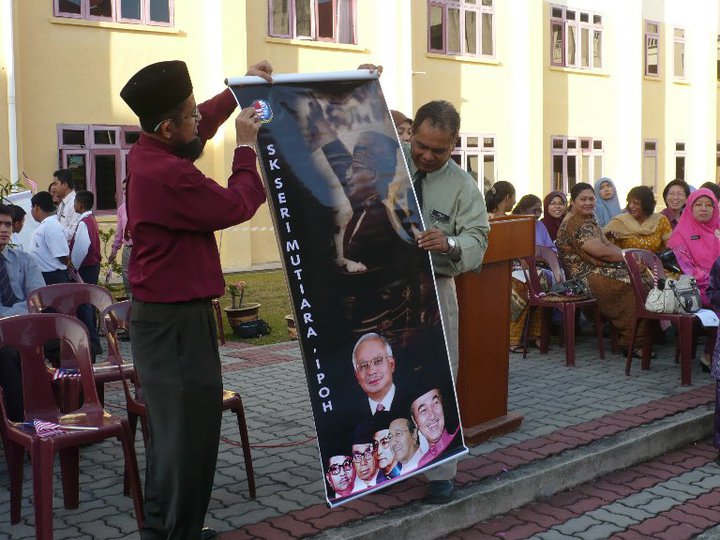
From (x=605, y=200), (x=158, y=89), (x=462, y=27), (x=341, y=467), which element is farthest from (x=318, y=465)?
(x=462, y=27)

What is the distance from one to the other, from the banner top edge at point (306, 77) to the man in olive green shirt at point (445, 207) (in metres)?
0.38

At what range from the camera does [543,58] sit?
22750 millimetres

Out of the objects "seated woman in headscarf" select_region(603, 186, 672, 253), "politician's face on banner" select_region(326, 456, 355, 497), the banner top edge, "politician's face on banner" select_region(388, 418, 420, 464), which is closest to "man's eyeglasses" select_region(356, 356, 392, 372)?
"politician's face on banner" select_region(388, 418, 420, 464)

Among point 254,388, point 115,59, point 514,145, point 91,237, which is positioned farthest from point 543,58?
point 254,388

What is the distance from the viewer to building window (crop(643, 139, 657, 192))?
2606cm

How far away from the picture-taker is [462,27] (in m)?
21.5

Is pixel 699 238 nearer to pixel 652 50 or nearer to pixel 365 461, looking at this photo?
pixel 365 461

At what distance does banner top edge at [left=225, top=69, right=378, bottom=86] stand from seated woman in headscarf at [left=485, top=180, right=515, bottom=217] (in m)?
4.84

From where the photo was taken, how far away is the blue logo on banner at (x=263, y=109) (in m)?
3.76

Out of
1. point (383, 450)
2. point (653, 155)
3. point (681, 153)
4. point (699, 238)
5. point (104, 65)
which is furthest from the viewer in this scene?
point (681, 153)

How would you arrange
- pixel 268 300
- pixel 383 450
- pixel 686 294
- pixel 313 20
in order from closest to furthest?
1. pixel 383 450
2. pixel 686 294
3. pixel 268 300
4. pixel 313 20

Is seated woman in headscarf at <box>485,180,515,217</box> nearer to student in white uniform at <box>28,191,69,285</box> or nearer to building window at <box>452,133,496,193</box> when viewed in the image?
student in white uniform at <box>28,191,69,285</box>

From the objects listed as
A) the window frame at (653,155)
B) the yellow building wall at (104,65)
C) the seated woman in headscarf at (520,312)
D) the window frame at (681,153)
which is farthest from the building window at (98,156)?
the window frame at (681,153)

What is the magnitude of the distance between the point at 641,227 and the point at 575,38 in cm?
1617
